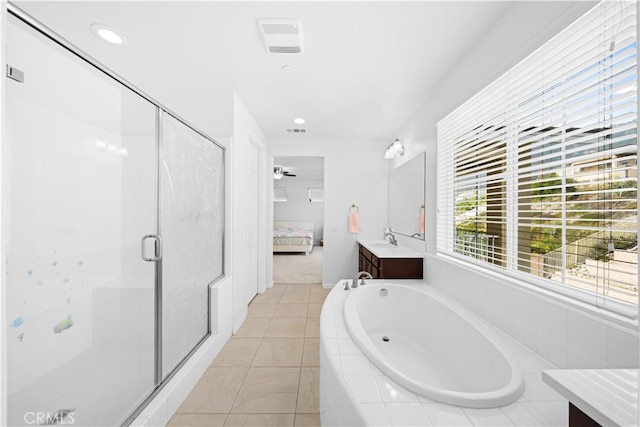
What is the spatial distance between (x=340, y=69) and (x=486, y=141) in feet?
4.02

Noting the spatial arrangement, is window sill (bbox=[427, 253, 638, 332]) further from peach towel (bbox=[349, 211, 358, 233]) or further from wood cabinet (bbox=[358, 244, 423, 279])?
peach towel (bbox=[349, 211, 358, 233])

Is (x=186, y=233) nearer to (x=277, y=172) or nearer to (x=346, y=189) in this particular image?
(x=346, y=189)

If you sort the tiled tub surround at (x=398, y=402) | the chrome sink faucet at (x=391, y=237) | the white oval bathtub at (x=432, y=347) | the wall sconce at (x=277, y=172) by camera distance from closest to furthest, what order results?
the tiled tub surround at (x=398, y=402)
the white oval bathtub at (x=432, y=347)
the chrome sink faucet at (x=391, y=237)
the wall sconce at (x=277, y=172)

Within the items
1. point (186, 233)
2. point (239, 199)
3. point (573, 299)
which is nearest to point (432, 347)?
point (573, 299)

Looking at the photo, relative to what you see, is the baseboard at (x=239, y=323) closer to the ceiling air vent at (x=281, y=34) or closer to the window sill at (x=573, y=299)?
the window sill at (x=573, y=299)

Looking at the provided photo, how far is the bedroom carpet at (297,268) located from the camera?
4.54m

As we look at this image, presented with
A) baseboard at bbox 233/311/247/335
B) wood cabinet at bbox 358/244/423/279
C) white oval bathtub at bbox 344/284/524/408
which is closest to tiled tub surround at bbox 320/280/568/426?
white oval bathtub at bbox 344/284/524/408

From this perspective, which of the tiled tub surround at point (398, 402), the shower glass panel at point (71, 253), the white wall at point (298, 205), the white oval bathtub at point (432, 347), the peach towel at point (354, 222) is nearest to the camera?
the tiled tub surround at point (398, 402)

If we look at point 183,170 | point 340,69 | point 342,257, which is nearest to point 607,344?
point 340,69

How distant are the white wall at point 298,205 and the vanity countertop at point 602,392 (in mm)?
7994

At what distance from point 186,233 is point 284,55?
4.95ft

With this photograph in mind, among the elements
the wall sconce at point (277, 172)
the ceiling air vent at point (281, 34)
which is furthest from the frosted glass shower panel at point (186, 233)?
the wall sconce at point (277, 172)

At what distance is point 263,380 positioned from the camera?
1862mm

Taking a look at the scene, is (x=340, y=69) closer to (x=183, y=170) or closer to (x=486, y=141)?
(x=486, y=141)
